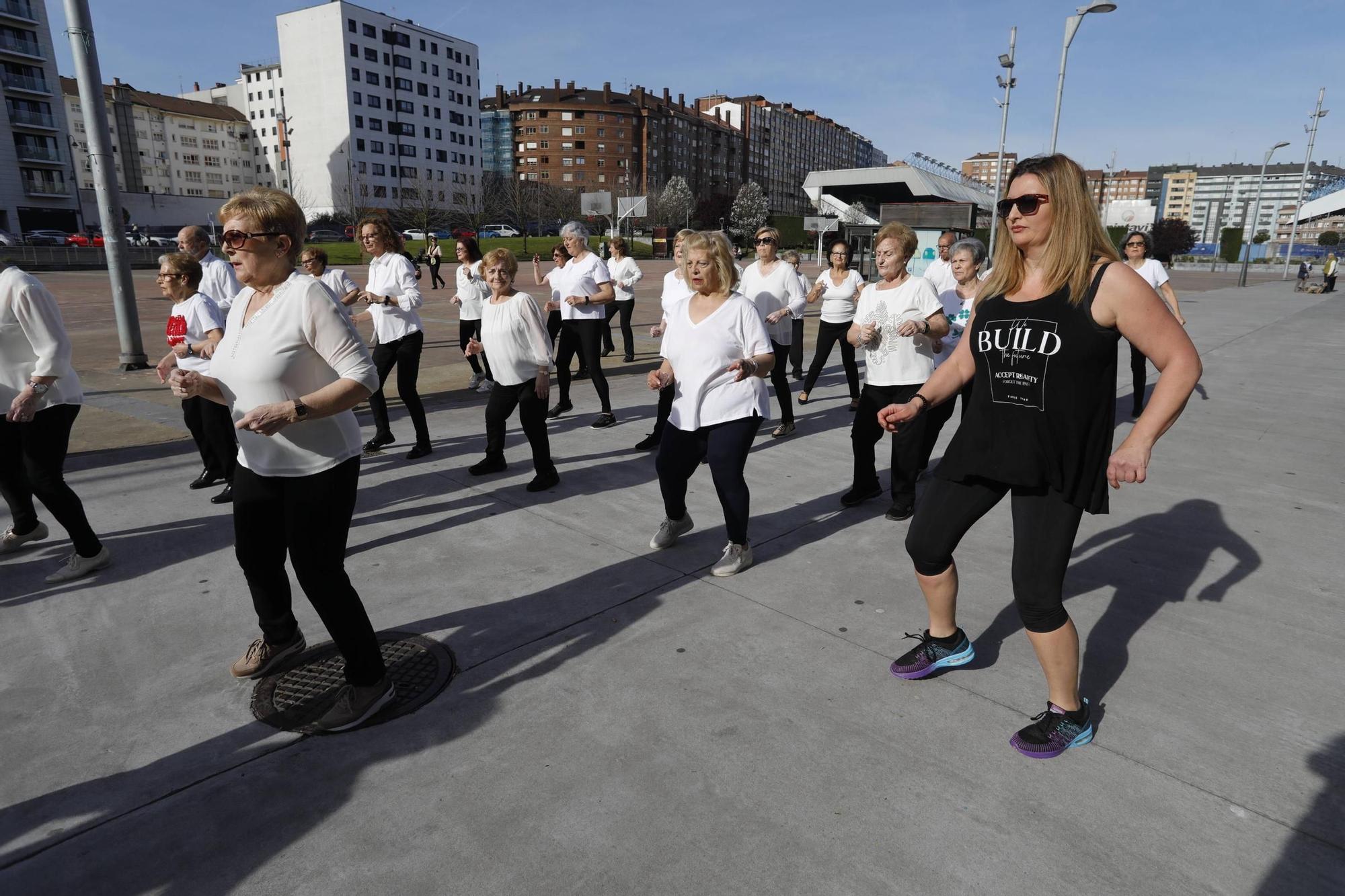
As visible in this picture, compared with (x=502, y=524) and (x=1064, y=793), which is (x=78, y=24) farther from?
(x=1064, y=793)

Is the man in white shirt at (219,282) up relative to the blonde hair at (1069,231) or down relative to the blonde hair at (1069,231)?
down

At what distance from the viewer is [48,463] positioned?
12.9 feet

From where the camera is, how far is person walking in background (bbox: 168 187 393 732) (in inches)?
102

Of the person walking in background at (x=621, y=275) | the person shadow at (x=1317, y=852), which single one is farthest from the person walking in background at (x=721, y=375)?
the person walking in background at (x=621, y=275)

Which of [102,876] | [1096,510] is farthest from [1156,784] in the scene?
[102,876]

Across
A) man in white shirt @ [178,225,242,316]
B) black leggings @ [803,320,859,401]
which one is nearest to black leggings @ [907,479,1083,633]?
man in white shirt @ [178,225,242,316]

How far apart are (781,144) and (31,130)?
12206 centimetres

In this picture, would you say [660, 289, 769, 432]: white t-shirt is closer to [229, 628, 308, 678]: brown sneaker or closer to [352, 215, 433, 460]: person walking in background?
[229, 628, 308, 678]: brown sneaker

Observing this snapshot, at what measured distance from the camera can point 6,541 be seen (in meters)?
4.23

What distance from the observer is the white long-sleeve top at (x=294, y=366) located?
2582mm

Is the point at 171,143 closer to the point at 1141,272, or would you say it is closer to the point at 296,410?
the point at 1141,272

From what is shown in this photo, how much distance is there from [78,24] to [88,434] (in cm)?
620

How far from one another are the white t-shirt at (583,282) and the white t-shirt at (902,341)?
3563 mm

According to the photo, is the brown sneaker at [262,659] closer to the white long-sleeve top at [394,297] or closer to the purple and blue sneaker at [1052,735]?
the purple and blue sneaker at [1052,735]
